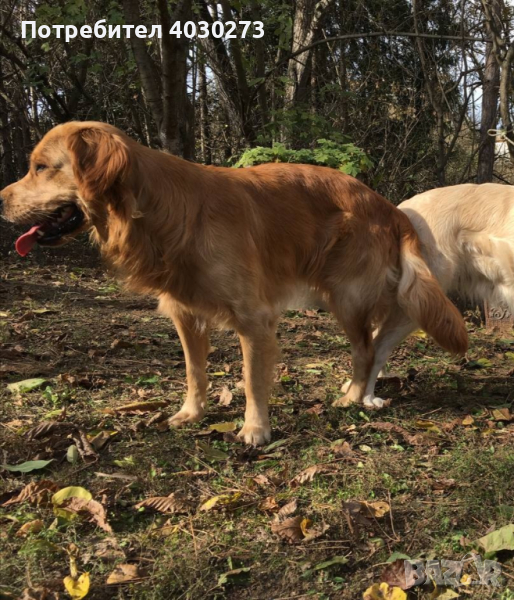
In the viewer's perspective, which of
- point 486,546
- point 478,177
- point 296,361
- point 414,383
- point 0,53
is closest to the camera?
point 486,546

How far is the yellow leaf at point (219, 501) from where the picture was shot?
267 centimetres

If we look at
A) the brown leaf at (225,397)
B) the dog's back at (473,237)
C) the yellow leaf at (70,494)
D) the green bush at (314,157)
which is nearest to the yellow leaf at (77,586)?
the yellow leaf at (70,494)

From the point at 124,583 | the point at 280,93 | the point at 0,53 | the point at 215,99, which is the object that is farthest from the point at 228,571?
the point at 215,99

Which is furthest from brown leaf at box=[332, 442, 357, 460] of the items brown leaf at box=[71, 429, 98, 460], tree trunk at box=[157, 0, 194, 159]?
tree trunk at box=[157, 0, 194, 159]

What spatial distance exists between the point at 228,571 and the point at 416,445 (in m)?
1.49

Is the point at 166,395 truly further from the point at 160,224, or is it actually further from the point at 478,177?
the point at 478,177

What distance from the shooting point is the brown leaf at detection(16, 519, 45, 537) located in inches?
94.4

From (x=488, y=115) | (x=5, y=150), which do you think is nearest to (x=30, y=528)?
(x=488, y=115)

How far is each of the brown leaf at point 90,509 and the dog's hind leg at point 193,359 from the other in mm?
993

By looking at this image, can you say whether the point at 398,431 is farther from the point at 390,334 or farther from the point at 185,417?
the point at 185,417

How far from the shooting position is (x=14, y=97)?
9.80 m

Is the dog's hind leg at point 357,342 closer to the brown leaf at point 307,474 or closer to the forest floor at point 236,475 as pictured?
the forest floor at point 236,475

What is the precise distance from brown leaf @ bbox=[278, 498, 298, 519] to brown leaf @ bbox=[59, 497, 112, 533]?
701 millimetres

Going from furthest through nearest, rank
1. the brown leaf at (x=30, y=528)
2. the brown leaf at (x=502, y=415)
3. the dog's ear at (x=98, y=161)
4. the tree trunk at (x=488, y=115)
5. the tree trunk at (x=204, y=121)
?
the tree trunk at (x=204, y=121) < the tree trunk at (x=488, y=115) < the brown leaf at (x=502, y=415) < the dog's ear at (x=98, y=161) < the brown leaf at (x=30, y=528)
